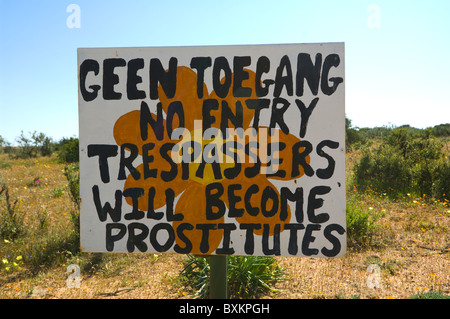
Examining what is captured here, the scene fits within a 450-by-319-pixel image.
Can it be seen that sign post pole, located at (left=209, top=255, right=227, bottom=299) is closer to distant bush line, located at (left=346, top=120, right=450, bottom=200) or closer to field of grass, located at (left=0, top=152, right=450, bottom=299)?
field of grass, located at (left=0, top=152, right=450, bottom=299)

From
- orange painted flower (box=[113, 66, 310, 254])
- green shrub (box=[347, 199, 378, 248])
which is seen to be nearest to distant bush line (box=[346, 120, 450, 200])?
green shrub (box=[347, 199, 378, 248])

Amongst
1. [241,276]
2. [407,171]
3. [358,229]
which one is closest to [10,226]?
[241,276]

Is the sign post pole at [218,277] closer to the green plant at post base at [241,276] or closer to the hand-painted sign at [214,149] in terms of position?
the hand-painted sign at [214,149]

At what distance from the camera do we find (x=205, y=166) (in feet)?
7.21

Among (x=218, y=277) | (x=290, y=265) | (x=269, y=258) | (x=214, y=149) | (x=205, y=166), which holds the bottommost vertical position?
(x=290, y=265)

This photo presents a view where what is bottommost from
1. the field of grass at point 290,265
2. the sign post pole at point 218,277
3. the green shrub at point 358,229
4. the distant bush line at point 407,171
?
the field of grass at point 290,265

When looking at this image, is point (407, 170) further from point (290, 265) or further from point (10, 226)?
point (10, 226)

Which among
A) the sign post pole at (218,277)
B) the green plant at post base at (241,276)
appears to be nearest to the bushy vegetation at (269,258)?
the green plant at post base at (241,276)

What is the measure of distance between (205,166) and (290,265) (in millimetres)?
2627

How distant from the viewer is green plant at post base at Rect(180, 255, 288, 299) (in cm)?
344

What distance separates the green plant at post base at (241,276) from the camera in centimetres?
344

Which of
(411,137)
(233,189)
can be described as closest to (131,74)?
(233,189)

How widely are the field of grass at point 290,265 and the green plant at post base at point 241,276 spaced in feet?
0.39

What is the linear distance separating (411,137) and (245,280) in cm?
843
